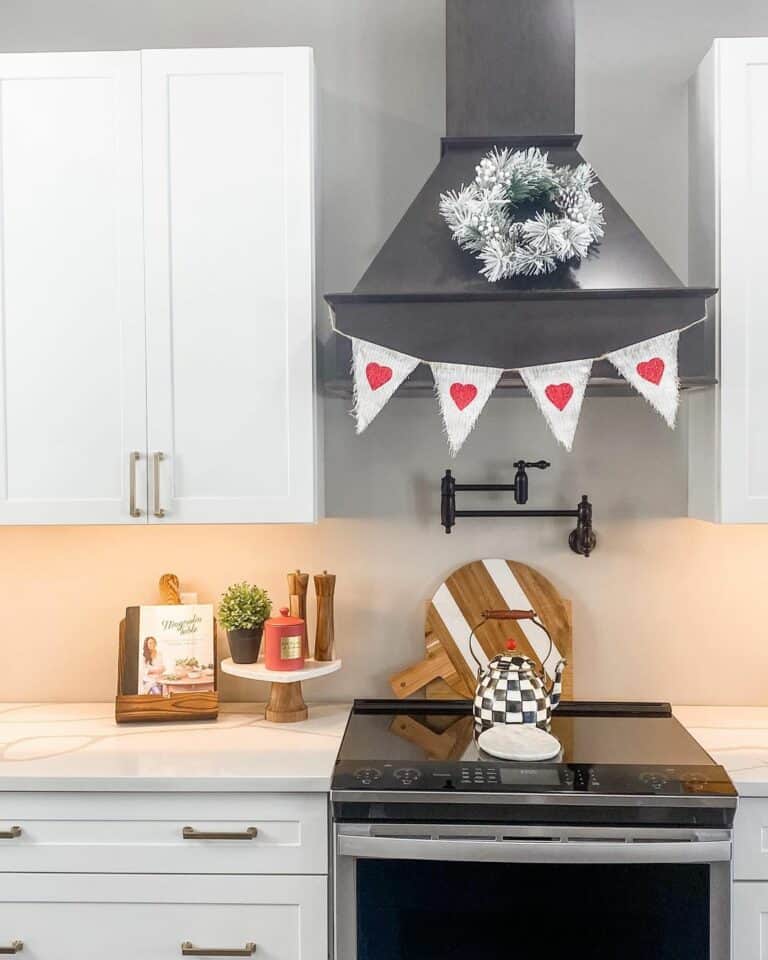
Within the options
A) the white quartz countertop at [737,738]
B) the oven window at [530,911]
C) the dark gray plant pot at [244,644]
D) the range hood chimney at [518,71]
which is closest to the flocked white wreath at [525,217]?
the range hood chimney at [518,71]

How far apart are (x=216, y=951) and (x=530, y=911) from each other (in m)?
0.63

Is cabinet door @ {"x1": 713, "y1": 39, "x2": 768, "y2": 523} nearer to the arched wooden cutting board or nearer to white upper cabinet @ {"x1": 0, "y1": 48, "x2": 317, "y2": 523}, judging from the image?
the arched wooden cutting board

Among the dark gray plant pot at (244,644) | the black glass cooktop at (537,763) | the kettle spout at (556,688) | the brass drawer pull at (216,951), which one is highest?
the dark gray plant pot at (244,644)

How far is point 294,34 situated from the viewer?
2.43m

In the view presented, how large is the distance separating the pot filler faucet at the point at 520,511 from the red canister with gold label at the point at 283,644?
1.53ft

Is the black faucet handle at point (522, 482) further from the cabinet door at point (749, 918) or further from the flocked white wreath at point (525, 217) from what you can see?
the cabinet door at point (749, 918)

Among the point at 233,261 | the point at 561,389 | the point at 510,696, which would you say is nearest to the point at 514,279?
the point at 561,389

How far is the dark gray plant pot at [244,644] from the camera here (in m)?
2.26

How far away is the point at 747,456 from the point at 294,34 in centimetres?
155

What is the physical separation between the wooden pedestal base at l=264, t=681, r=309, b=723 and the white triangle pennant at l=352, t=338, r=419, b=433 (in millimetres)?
667

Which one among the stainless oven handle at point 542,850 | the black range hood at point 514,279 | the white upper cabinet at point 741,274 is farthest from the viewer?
the white upper cabinet at point 741,274

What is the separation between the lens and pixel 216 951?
1.88 m

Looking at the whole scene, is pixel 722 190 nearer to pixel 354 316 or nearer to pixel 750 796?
pixel 354 316

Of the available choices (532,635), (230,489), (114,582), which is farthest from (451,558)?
(114,582)
